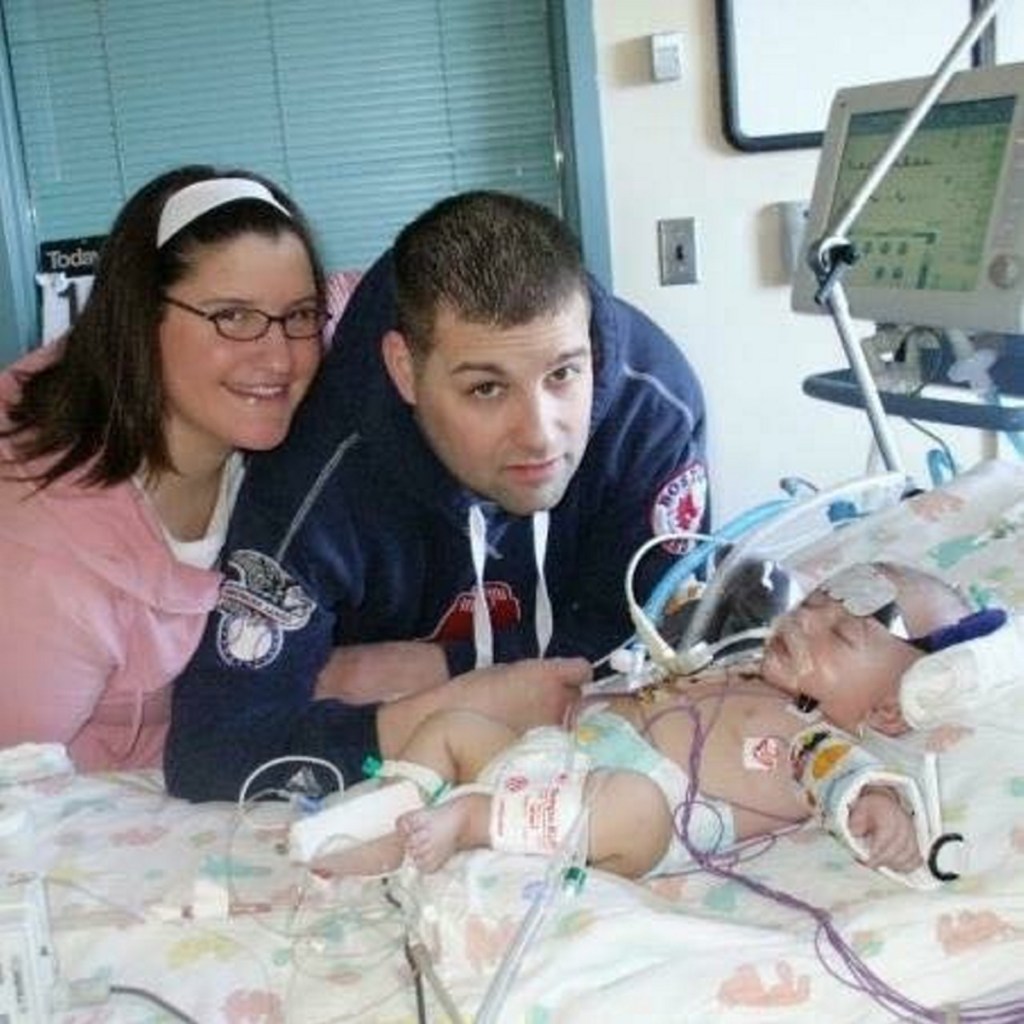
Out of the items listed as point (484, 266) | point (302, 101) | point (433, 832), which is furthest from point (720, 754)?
point (302, 101)

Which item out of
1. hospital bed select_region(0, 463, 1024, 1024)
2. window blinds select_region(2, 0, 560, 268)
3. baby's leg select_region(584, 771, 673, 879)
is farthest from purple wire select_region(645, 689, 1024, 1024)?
window blinds select_region(2, 0, 560, 268)

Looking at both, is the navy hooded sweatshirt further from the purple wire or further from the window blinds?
the window blinds

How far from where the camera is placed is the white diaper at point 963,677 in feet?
4.31

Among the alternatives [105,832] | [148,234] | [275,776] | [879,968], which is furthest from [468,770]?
[148,234]

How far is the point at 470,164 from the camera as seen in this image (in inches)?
120

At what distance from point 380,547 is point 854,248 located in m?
0.75

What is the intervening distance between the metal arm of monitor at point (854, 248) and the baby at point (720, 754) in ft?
0.96

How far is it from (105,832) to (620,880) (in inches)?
22.7

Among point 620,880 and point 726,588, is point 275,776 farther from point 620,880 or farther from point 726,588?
point 726,588

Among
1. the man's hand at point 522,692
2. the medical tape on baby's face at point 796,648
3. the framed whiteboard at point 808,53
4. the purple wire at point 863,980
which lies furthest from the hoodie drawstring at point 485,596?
the framed whiteboard at point 808,53

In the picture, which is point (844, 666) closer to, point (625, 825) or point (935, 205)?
point (625, 825)

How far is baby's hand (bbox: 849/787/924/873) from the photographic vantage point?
114 cm

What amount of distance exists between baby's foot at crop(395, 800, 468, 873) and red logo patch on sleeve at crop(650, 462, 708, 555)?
62cm

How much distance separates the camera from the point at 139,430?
62.9 inches
